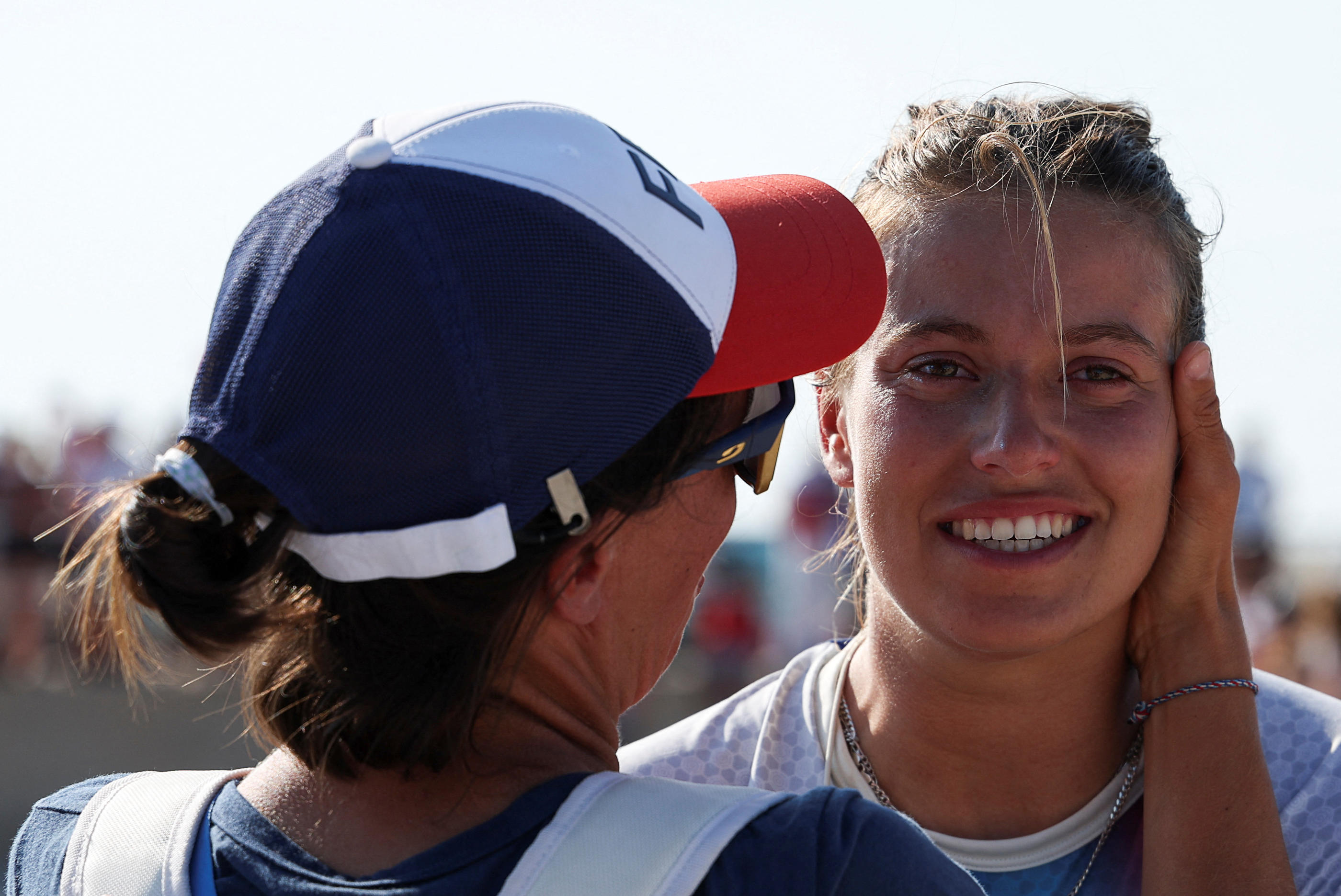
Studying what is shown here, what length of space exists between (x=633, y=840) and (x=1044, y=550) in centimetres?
130

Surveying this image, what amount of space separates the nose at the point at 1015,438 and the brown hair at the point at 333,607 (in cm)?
99

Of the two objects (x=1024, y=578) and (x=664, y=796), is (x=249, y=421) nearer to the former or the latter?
(x=664, y=796)

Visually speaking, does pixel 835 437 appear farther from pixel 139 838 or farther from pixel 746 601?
pixel 746 601

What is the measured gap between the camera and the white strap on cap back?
129cm

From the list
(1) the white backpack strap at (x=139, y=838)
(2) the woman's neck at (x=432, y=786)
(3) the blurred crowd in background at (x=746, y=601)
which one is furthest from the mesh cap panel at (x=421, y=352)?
(3) the blurred crowd in background at (x=746, y=601)

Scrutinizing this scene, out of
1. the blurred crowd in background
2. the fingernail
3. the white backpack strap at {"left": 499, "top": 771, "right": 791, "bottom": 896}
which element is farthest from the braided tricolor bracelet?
the blurred crowd in background

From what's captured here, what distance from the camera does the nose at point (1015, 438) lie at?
2.24 meters

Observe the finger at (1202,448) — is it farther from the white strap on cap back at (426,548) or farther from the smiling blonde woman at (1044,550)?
the white strap on cap back at (426,548)

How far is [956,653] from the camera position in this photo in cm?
243

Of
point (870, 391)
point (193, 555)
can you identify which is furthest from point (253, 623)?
point (870, 391)

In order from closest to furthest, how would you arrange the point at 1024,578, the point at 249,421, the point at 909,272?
the point at 249,421 → the point at 1024,578 → the point at 909,272

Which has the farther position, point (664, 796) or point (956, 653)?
point (956, 653)

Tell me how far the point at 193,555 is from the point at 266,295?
0.28 m

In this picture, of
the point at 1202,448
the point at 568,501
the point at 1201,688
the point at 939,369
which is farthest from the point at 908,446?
the point at 568,501
